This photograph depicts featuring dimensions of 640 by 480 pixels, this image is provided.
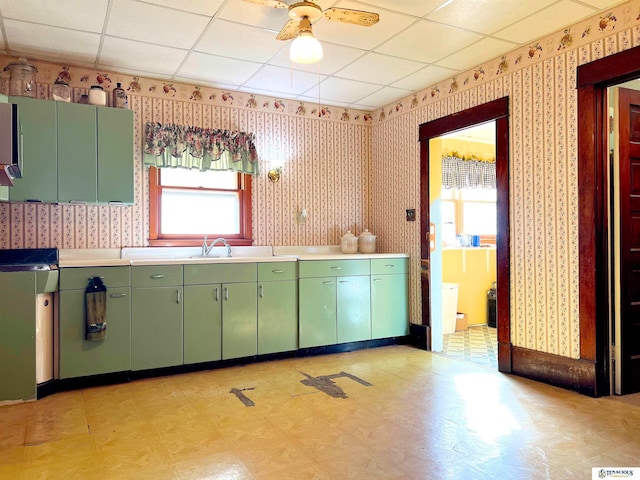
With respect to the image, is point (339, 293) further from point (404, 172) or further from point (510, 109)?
point (510, 109)

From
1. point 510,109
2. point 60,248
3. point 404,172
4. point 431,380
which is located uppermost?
point 510,109

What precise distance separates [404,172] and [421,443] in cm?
319

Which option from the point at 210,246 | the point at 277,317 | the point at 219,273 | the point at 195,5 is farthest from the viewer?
the point at 210,246

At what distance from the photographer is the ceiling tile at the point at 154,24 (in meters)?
3.11

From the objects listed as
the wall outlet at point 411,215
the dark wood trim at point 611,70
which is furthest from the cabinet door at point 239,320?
the dark wood trim at point 611,70

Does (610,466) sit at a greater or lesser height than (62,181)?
lesser

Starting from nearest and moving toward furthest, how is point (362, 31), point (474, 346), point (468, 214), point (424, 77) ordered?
1. point (362, 31)
2. point (424, 77)
3. point (474, 346)
4. point (468, 214)

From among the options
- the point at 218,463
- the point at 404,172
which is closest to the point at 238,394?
the point at 218,463

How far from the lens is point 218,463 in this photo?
2.33 m

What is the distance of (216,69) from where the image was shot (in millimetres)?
4207

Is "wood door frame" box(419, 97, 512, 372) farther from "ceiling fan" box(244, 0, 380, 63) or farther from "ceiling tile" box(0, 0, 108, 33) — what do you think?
"ceiling tile" box(0, 0, 108, 33)

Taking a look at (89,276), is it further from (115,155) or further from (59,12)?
(59,12)

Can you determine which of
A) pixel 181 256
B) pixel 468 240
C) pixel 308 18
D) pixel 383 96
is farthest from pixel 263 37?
pixel 468 240

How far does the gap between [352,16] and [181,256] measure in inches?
109
